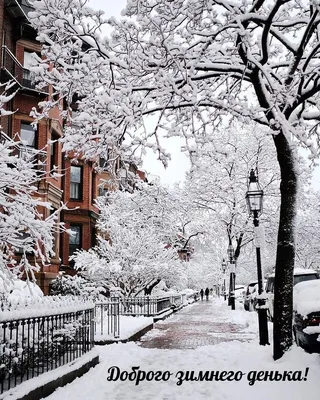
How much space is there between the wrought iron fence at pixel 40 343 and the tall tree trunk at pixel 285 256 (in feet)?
12.5

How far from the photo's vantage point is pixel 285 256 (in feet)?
29.5

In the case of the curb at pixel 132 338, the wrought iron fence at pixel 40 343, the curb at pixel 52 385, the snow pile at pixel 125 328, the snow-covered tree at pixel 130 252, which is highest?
the snow-covered tree at pixel 130 252

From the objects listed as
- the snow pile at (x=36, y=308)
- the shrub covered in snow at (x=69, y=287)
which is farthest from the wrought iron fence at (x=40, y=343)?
the shrub covered in snow at (x=69, y=287)

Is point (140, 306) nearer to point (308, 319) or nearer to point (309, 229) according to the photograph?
point (308, 319)

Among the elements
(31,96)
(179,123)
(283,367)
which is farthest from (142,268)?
(283,367)

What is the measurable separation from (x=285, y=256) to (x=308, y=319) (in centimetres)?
124

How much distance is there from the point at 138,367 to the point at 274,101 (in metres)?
5.67

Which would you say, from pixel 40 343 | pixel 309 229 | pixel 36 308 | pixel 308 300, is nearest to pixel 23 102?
pixel 40 343

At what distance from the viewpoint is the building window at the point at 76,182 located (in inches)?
1172

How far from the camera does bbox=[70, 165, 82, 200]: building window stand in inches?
1172

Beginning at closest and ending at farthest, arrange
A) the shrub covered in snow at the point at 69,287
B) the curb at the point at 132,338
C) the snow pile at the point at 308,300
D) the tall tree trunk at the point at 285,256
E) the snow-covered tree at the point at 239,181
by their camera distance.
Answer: the tall tree trunk at the point at 285,256 < the snow pile at the point at 308,300 < the curb at the point at 132,338 < the shrub covered in snow at the point at 69,287 < the snow-covered tree at the point at 239,181

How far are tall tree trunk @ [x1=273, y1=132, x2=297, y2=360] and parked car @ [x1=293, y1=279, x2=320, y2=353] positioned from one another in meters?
0.31

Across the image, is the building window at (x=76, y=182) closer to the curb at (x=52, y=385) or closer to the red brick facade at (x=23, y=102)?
the red brick facade at (x=23, y=102)

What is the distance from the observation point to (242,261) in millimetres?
56438
